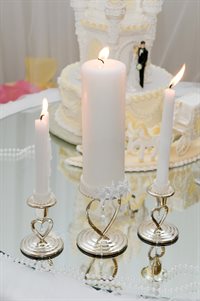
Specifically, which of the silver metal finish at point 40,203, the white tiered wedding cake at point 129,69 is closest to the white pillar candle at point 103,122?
the silver metal finish at point 40,203

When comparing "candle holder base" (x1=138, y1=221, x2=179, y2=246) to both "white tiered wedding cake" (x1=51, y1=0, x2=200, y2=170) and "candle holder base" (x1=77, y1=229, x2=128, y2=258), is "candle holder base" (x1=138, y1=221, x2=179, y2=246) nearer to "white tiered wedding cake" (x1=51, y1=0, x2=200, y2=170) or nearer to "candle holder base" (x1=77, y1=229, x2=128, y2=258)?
"candle holder base" (x1=77, y1=229, x2=128, y2=258)

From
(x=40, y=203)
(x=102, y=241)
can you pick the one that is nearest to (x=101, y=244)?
(x=102, y=241)

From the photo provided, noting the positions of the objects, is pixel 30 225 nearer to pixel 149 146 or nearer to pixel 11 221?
pixel 11 221

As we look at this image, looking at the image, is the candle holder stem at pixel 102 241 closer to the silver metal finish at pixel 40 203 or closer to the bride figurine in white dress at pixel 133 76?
the silver metal finish at pixel 40 203

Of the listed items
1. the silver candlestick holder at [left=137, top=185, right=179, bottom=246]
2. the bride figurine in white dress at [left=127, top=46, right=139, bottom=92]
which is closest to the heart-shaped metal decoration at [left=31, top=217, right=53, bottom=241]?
the silver candlestick holder at [left=137, top=185, right=179, bottom=246]

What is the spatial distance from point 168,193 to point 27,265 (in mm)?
235

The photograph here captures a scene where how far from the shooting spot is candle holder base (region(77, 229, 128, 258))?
0.88 m

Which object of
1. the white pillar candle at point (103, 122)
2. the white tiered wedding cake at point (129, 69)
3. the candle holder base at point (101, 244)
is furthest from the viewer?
the white tiered wedding cake at point (129, 69)

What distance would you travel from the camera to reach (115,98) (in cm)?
78

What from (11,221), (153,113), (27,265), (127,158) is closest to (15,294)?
(27,265)

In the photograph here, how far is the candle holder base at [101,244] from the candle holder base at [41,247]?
1.3 inches

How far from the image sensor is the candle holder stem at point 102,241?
0.88m

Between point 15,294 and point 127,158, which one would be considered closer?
point 15,294

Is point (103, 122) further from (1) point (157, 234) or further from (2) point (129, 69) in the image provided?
(2) point (129, 69)
